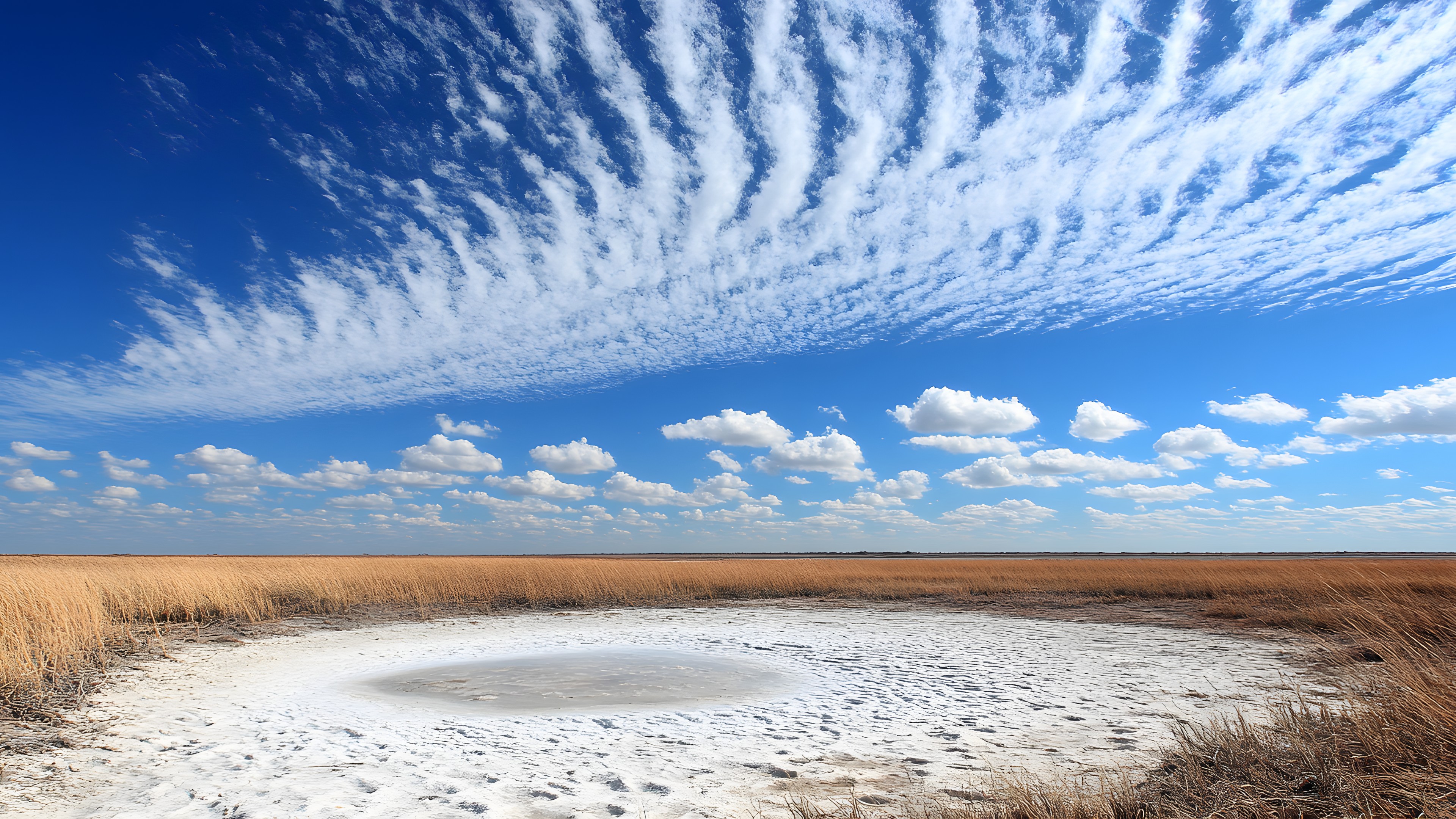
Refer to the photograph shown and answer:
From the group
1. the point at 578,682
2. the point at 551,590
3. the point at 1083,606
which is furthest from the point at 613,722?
the point at 1083,606

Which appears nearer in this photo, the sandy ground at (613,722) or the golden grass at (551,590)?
the sandy ground at (613,722)

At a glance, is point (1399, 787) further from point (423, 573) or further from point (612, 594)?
point (423, 573)

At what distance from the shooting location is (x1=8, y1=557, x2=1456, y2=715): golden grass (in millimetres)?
9078

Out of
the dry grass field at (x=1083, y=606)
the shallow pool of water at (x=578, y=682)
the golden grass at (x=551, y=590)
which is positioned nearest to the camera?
the dry grass field at (x=1083, y=606)

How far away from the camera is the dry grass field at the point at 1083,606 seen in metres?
3.62

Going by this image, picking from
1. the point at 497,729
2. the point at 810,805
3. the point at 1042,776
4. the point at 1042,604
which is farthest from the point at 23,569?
the point at 1042,604

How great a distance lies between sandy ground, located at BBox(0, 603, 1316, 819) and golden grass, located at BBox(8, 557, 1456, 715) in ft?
3.79

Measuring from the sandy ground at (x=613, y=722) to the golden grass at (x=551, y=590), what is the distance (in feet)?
3.79

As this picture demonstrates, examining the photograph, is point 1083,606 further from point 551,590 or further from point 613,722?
point 613,722

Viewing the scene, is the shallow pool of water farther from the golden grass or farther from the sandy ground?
the golden grass

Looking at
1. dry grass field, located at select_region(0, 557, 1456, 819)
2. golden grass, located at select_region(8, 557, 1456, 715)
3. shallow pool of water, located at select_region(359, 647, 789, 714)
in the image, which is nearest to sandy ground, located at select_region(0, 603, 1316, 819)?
shallow pool of water, located at select_region(359, 647, 789, 714)

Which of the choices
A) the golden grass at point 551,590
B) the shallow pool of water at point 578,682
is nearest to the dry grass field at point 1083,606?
the golden grass at point 551,590

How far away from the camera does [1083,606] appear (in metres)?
18.7

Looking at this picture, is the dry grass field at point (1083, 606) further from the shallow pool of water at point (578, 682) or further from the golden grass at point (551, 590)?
the shallow pool of water at point (578, 682)
